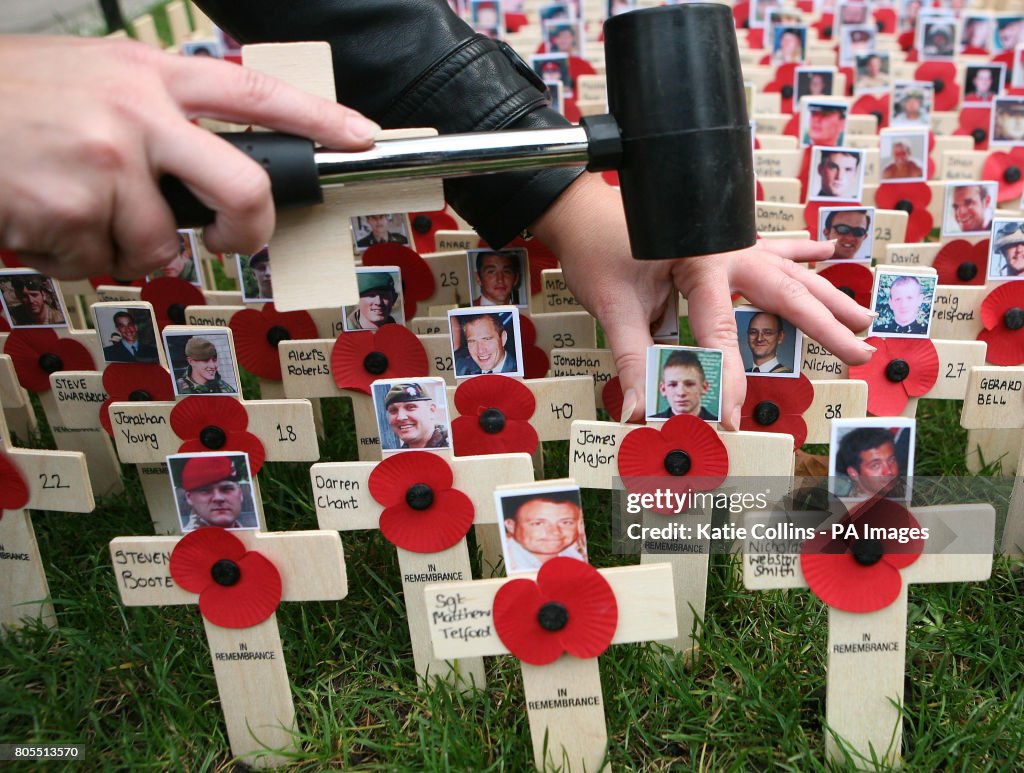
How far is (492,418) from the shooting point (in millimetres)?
1343

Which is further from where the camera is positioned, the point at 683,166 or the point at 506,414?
the point at 506,414

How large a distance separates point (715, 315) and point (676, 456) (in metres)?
0.24

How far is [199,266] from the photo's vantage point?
194 cm

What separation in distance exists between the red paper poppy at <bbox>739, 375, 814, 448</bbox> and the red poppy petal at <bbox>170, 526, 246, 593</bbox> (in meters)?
0.72

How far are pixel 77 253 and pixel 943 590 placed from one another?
4.12ft

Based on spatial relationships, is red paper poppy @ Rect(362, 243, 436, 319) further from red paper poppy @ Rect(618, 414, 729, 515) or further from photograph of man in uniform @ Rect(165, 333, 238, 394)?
red paper poppy @ Rect(618, 414, 729, 515)

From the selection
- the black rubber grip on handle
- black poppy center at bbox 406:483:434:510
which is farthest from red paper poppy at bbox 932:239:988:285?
the black rubber grip on handle

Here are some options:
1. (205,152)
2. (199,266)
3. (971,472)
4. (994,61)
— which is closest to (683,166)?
(205,152)

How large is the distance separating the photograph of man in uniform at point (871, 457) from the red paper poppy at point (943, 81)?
2446 mm

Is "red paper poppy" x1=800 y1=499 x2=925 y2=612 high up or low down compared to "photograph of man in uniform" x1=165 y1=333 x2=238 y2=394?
down

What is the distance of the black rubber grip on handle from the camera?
996mm

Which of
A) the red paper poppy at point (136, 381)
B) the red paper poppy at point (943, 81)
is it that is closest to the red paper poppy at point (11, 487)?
the red paper poppy at point (136, 381)

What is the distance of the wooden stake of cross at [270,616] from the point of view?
1.15m

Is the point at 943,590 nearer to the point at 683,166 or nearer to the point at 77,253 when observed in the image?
the point at 683,166
